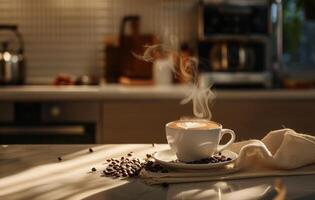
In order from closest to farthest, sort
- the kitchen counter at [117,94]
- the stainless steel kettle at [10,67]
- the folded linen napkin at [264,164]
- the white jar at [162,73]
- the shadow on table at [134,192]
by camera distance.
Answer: the shadow on table at [134,192] → the folded linen napkin at [264,164] → the kitchen counter at [117,94] → the stainless steel kettle at [10,67] → the white jar at [162,73]

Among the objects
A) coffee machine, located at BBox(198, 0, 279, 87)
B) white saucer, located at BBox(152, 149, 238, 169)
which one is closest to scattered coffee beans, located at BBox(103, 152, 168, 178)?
white saucer, located at BBox(152, 149, 238, 169)

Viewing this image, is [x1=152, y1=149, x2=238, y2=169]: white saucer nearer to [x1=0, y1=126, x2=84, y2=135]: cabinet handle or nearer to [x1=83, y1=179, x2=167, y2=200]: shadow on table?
[x1=83, y1=179, x2=167, y2=200]: shadow on table

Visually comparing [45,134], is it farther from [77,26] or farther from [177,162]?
[177,162]

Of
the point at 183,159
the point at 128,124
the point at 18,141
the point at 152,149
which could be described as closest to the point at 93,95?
the point at 128,124

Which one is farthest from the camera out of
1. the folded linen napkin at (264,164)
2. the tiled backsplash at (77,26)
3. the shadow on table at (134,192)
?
the tiled backsplash at (77,26)

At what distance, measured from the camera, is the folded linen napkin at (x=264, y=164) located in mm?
1089

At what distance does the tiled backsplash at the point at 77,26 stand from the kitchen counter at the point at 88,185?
7.11 feet

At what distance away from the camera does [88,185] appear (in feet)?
3.45

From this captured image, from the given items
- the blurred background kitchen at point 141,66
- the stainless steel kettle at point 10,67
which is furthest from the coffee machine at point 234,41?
the stainless steel kettle at point 10,67

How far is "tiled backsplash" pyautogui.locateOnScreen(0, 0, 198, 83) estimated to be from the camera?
3395 millimetres

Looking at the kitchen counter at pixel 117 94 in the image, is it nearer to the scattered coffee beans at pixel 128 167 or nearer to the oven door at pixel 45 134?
the oven door at pixel 45 134

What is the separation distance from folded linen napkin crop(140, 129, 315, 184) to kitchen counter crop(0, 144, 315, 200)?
25 mm

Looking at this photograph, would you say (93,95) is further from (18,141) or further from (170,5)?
(170,5)

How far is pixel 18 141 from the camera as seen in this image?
279 cm
